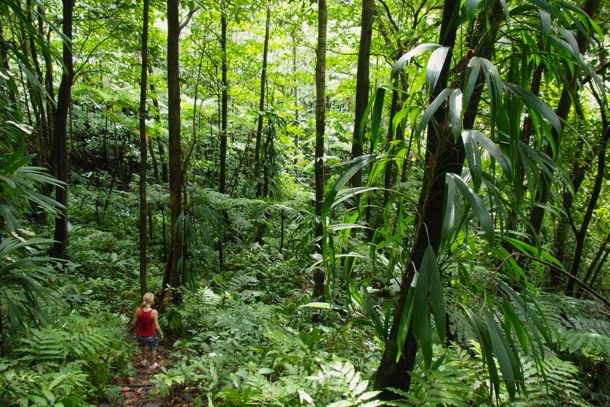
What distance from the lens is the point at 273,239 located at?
31.1ft

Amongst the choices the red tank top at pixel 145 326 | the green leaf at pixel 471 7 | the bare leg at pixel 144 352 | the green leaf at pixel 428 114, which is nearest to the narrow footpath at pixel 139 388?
the bare leg at pixel 144 352

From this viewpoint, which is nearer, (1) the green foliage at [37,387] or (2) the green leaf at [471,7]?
(2) the green leaf at [471,7]

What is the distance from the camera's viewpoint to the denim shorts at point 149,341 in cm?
448

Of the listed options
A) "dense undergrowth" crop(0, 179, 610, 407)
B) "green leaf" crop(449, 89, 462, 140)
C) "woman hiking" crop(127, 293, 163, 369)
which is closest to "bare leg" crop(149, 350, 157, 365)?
"woman hiking" crop(127, 293, 163, 369)

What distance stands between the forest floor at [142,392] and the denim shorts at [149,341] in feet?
0.76

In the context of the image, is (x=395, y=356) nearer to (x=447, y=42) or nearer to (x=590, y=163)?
(x=447, y=42)

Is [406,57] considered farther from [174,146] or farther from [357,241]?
[174,146]

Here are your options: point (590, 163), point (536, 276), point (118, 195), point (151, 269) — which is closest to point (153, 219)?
point (118, 195)

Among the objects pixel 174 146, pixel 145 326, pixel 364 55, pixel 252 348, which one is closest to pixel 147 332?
pixel 145 326

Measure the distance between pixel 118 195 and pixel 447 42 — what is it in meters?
10.7

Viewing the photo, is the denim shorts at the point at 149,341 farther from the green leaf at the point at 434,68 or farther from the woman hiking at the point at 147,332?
the green leaf at the point at 434,68

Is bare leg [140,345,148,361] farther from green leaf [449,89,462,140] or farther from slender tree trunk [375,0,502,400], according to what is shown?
green leaf [449,89,462,140]

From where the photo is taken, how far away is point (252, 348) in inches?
155

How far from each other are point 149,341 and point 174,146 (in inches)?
94.0
